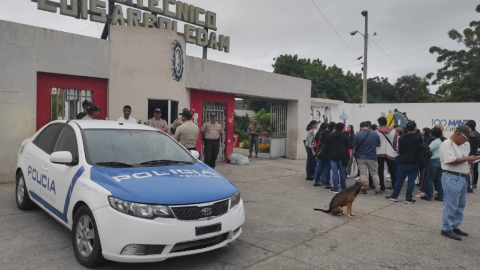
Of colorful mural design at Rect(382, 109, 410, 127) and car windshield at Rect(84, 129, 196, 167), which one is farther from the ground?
colorful mural design at Rect(382, 109, 410, 127)

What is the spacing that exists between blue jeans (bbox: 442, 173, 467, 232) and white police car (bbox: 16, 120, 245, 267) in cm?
306

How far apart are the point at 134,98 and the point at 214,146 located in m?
2.55

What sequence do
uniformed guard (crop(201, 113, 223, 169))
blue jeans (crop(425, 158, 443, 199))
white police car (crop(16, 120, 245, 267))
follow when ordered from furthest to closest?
uniformed guard (crop(201, 113, 223, 169)) < blue jeans (crop(425, 158, 443, 199)) < white police car (crop(16, 120, 245, 267))

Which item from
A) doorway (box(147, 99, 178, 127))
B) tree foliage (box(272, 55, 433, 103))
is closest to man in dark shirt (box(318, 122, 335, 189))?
doorway (box(147, 99, 178, 127))

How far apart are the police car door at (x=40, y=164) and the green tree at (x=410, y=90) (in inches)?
1680

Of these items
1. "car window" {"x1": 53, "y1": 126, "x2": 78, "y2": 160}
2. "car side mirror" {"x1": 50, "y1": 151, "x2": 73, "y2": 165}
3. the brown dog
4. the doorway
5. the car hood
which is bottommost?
the brown dog

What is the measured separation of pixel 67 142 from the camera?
454 cm

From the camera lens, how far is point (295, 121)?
50.7 feet

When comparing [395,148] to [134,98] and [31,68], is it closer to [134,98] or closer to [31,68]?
[134,98]

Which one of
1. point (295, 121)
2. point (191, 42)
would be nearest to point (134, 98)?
point (191, 42)

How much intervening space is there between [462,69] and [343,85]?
15494mm

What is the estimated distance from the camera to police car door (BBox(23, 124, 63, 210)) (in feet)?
15.3

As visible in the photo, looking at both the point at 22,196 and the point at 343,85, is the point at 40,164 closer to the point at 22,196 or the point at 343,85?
the point at 22,196

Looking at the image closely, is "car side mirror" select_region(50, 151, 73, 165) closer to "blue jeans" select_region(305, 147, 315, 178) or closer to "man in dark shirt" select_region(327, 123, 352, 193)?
"man in dark shirt" select_region(327, 123, 352, 193)
